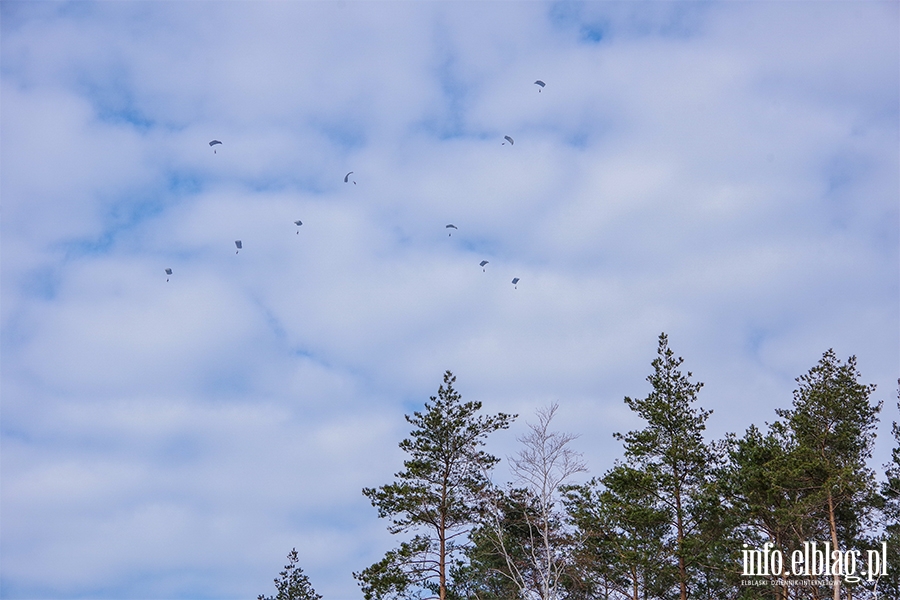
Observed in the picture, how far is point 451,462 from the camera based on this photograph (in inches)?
1481

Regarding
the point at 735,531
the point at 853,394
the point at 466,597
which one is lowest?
the point at 466,597

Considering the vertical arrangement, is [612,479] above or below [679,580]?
above

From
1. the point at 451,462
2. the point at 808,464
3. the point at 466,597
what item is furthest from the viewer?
the point at 466,597

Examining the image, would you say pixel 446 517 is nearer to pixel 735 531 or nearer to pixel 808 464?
pixel 735 531

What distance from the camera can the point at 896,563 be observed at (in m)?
33.0

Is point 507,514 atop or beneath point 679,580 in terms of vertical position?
atop

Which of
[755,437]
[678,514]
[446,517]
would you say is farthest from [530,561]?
[755,437]

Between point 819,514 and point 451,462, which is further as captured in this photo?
point 451,462

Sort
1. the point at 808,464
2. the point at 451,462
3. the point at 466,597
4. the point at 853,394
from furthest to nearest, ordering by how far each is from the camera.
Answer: the point at 466,597, the point at 451,462, the point at 853,394, the point at 808,464

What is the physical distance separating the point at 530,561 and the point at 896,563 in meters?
14.0

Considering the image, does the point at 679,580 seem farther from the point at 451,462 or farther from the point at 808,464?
the point at 451,462

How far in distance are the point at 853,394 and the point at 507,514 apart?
563 inches

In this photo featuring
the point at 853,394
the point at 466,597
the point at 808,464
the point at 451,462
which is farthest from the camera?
the point at 466,597

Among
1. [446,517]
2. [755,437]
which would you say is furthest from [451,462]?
[755,437]
